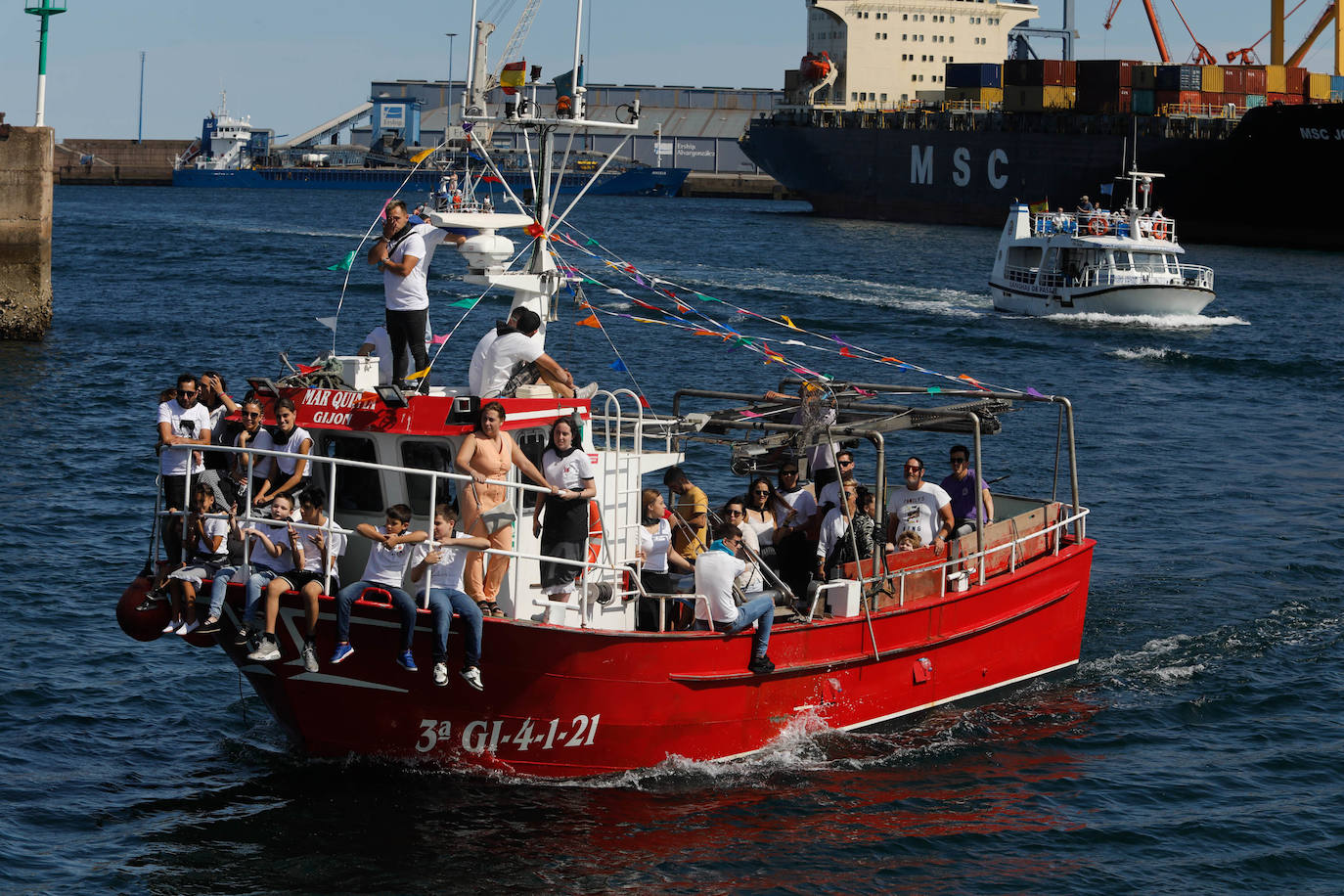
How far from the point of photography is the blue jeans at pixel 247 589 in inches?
466

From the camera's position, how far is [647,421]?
45.8ft

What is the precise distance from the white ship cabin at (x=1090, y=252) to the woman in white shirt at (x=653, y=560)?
38587mm

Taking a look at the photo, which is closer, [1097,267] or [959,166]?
[1097,267]

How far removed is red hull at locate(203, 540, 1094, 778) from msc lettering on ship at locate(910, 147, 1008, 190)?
79783 mm

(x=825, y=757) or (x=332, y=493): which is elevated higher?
(x=332, y=493)

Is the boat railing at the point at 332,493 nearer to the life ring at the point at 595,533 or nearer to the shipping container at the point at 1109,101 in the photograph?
the life ring at the point at 595,533

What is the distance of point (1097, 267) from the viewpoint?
165 ft

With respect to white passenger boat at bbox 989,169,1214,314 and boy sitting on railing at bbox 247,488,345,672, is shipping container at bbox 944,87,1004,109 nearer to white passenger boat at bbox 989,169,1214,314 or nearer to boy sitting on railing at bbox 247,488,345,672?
white passenger boat at bbox 989,169,1214,314

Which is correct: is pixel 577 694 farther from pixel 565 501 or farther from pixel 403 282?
pixel 403 282

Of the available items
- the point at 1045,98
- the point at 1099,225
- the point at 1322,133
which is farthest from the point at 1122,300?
the point at 1045,98

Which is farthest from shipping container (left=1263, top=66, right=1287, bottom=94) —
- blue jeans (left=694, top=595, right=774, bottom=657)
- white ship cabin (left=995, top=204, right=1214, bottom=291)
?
blue jeans (left=694, top=595, right=774, bottom=657)

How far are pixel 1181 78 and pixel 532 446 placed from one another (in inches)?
3085

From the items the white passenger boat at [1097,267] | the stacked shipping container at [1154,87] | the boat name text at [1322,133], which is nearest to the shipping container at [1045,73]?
the stacked shipping container at [1154,87]

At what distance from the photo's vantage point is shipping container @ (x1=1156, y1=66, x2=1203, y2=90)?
83000mm
